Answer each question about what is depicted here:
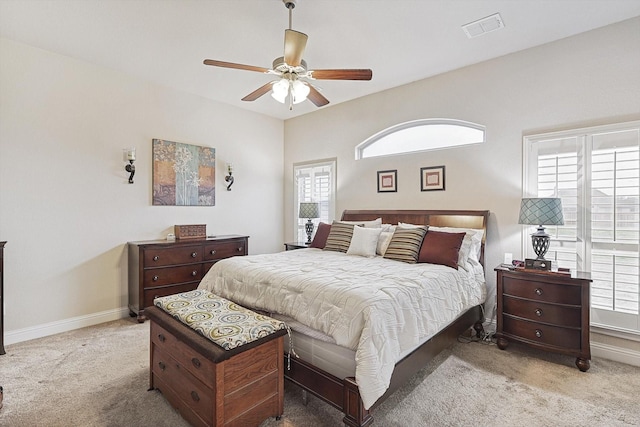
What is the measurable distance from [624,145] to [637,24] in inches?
41.5

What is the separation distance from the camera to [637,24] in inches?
108

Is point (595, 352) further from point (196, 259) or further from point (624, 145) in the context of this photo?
point (196, 259)

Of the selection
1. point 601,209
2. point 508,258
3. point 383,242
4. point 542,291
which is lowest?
point 542,291

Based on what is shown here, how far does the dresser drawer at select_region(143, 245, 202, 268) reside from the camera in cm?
369

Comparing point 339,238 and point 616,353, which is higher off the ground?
point 339,238

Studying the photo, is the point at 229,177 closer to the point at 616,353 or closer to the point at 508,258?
the point at 508,258

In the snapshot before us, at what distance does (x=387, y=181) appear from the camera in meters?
4.42

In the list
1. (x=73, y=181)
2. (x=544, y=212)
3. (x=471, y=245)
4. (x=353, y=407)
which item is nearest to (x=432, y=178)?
(x=471, y=245)

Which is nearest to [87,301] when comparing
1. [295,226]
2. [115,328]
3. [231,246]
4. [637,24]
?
[115,328]

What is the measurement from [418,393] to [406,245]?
4.53ft

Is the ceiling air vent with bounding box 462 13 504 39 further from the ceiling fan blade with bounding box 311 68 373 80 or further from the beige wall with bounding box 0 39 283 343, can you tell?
the beige wall with bounding box 0 39 283 343

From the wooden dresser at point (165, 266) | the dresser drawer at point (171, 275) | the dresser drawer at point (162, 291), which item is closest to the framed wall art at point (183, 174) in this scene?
the wooden dresser at point (165, 266)

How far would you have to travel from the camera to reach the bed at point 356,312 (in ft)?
5.84

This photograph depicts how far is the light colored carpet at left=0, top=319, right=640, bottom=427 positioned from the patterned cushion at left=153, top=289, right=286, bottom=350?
0.62 m
